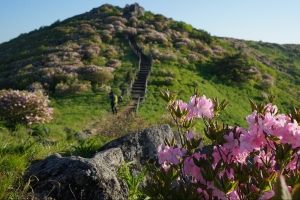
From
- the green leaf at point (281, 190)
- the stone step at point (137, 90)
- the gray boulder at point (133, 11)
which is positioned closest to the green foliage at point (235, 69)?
the stone step at point (137, 90)

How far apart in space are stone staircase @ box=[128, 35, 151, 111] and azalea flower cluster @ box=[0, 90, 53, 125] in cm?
667

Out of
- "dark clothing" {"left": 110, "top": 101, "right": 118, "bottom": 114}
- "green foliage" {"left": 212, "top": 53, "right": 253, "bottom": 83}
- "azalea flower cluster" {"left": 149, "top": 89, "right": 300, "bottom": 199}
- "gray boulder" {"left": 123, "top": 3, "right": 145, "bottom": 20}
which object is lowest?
"dark clothing" {"left": 110, "top": 101, "right": 118, "bottom": 114}

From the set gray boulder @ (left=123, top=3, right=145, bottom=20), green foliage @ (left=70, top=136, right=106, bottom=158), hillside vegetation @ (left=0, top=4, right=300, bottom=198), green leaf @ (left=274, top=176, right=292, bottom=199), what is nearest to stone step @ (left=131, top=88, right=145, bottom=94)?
hillside vegetation @ (left=0, top=4, right=300, bottom=198)

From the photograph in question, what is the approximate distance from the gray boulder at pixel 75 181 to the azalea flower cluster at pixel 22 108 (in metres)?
12.6

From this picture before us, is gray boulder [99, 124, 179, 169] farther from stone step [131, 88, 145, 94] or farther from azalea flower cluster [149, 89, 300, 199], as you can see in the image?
stone step [131, 88, 145, 94]

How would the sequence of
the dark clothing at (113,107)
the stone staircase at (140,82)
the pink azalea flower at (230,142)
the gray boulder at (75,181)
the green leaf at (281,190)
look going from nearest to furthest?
the green leaf at (281,190), the pink azalea flower at (230,142), the gray boulder at (75,181), the dark clothing at (113,107), the stone staircase at (140,82)

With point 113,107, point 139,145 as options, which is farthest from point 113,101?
point 139,145

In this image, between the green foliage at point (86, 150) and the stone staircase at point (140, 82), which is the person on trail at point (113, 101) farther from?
the green foliage at point (86, 150)

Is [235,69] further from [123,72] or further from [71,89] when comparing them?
[71,89]

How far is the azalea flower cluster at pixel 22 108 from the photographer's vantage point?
1549 centimetres

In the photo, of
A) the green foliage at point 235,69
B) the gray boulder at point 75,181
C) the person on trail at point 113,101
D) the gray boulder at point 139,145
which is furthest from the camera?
the green foliage at point 235,69

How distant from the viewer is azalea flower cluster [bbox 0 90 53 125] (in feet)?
50.8

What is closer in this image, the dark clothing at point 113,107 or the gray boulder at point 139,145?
the gray boulder at point 139,145

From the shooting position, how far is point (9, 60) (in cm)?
4088
